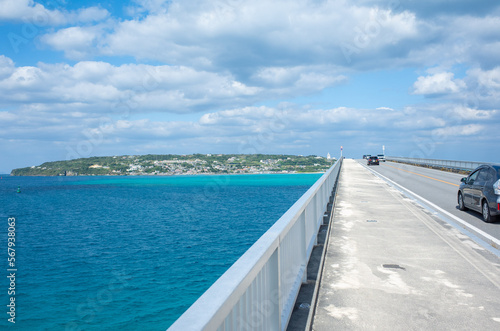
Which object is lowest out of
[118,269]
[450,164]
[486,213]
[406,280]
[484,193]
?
[118,269]

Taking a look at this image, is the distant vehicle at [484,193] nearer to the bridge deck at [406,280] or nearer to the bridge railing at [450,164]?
the bridge deck at [406,280]

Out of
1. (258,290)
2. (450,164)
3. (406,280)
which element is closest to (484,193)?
(406,280)

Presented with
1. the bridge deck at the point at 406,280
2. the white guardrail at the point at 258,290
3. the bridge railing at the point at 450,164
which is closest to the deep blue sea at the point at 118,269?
the bridge deck at the point at 406,280

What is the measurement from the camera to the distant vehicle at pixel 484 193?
438 inches

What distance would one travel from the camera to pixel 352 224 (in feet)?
35.4

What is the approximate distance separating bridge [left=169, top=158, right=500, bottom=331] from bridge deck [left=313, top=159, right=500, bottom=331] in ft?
0.04

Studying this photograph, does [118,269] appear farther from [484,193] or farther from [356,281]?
[356,281]

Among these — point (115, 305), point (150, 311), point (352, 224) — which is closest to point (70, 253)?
A: point (115, 305)

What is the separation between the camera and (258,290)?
284 centimetres

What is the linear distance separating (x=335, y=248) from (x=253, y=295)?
5.72 m

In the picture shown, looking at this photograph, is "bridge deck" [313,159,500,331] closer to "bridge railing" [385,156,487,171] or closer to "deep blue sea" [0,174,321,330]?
"deep blue sea" [0,174,321,330]

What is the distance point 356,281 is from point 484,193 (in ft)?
26.9

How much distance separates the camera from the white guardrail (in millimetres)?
→ 1781

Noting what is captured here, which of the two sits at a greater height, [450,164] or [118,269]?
[450,164]
